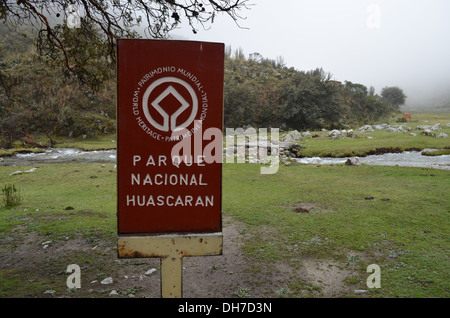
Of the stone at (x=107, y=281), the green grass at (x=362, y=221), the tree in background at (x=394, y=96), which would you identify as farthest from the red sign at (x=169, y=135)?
the tree in background at (x=394, y=96)

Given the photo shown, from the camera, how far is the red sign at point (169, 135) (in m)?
2.53

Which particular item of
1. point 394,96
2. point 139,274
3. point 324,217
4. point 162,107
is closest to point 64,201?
point 139,274

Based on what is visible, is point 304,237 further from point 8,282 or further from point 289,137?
point 289,137

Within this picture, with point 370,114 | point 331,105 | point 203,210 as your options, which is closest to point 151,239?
point 203,210

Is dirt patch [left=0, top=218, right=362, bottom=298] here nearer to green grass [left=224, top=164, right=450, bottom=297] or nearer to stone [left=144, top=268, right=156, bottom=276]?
stone [left=144, top=268, right=156, bottom=276]

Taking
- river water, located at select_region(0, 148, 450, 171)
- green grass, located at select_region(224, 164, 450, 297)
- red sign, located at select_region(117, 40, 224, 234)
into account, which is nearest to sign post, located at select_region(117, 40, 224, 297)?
red sign, located at select_region(117, 40, 224, 234)

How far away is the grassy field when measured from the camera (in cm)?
451

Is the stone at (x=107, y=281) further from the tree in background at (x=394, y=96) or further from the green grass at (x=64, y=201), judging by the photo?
the tree in background at (x=394, y=96)

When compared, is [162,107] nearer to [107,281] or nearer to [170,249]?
[170,249]

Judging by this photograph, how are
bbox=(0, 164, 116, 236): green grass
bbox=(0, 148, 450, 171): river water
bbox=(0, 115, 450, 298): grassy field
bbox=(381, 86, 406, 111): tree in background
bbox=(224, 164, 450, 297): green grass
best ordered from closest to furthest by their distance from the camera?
bbox=(0, 115, 450, 298): grassy field < bbox=(224, 164, 450, 297): green grass < bbox=(0, 164, 116, 236): green grass < bbox=(0, 148, 450, 171): river water < bbox=(381, 86, 406, 111): tree in background

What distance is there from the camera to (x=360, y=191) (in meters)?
10.0

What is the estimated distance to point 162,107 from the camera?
257cm

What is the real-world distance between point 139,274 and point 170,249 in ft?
8.89

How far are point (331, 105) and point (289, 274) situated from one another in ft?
117
